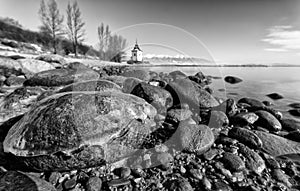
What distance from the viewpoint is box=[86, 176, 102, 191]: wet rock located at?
9.06 feet

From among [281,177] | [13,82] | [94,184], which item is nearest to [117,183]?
[94,184]

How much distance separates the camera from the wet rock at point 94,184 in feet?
9.06

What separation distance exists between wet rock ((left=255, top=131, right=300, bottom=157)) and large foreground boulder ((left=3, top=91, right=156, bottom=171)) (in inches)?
129

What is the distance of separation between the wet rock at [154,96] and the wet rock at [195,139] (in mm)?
1269

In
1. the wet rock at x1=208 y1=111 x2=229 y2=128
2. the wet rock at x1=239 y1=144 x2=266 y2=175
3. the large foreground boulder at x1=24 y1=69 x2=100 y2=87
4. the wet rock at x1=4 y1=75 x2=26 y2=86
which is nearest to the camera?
the wet rock at x1=239 y1=144 x2=266 y2=175

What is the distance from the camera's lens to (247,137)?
4238 millimetres

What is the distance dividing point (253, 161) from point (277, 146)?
1.25 meters

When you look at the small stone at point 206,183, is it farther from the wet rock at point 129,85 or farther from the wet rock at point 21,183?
the wet rock at point 129,85

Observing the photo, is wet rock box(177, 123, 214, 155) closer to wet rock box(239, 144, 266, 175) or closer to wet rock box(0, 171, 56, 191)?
wet rock box(239, 144, 266, 175)

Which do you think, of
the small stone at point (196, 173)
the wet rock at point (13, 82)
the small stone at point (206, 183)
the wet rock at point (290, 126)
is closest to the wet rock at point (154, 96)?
the small stone at point (196, 173)

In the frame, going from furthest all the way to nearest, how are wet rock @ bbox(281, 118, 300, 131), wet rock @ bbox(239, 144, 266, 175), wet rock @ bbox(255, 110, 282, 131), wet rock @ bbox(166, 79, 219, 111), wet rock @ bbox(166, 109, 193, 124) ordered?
wet rock @ bbox(166, 79, 219, 111), wet rock @ bbox(281, 118, 300, 131), wet rock @ bbox(255, 110, 282, 131), wet rock @ bbox(166, 109, 193, 124), wet rock @ bbox(239, 144, 266, 175)

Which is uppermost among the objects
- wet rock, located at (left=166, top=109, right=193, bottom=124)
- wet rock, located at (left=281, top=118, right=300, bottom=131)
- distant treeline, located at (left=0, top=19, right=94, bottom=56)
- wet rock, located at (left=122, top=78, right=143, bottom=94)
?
distant treeline, located at (left=0, top=19, right=94, bottom=56)

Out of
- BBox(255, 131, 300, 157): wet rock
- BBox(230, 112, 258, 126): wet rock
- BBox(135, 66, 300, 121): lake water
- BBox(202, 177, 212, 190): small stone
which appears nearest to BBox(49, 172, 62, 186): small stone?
BBox(202, 177, 212, 190): small stone

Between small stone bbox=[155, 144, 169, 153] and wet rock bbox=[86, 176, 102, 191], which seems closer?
wet rock bbox=[86, 176, 102, 191]
